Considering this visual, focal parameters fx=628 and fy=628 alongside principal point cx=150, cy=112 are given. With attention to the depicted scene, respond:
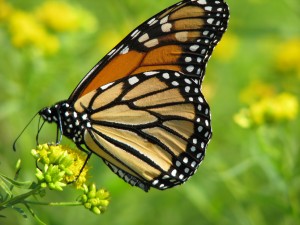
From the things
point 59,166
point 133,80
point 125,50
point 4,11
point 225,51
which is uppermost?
point 4,11

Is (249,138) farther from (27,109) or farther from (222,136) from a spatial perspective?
(27,109)

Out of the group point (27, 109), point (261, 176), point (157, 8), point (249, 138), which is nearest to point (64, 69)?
point (27, 109)

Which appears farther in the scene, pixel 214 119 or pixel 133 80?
pixel 214 119

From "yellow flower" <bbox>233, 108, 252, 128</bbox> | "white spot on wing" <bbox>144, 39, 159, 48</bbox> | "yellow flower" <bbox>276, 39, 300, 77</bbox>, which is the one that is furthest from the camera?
"yellow flower" <bbox>276, 39, 300, 77</bbox>

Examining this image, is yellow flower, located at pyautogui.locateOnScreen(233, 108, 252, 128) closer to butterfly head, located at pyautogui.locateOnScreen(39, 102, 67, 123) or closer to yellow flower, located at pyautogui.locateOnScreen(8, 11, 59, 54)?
butterfly head, located at pyautogui.locateOnScreen(39, 102, 67, 123)

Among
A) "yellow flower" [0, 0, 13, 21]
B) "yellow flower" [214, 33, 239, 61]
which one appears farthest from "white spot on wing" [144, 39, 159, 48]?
"yellow flower" [214, 33, 239, 61]

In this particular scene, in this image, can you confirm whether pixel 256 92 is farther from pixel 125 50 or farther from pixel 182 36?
pixel 125 50

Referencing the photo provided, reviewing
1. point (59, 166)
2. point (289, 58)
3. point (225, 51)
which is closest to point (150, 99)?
point (59, 166)
